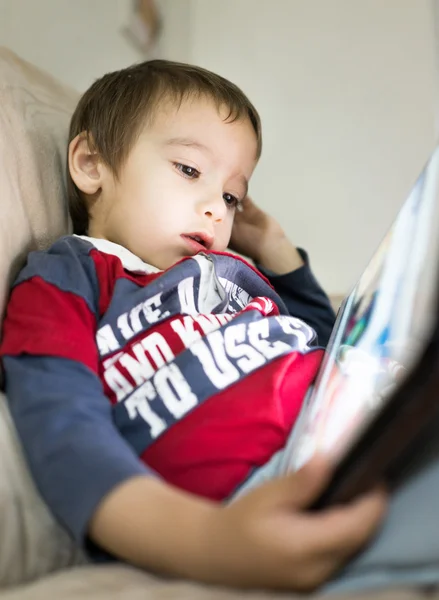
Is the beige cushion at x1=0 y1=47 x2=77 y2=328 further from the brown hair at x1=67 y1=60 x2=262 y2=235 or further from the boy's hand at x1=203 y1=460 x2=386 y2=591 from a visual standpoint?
the boy's hand at x1=203 y1=460 x2=386 y2=591

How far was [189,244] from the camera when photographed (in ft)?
2.64

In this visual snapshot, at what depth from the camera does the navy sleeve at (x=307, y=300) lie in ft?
3.31

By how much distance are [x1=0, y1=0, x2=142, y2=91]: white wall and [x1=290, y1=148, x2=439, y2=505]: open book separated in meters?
0.83

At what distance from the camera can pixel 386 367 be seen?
1.45 ft

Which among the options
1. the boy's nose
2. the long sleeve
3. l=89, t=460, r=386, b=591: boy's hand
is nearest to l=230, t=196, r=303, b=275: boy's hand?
the boy's nose

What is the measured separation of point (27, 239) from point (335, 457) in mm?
521

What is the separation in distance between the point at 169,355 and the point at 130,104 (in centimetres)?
44

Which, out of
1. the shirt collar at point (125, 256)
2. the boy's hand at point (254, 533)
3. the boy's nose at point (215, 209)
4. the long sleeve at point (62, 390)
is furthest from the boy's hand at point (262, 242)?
the boy's hand at point (254, 533)

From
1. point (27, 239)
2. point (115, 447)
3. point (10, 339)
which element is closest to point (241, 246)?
point (27, 239)

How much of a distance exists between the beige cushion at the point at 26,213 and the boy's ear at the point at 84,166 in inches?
0.9

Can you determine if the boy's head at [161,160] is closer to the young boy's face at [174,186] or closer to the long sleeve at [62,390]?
the young boy's face at [174,186]

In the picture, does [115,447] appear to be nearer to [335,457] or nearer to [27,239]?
[335,457]

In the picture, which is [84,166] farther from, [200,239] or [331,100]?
[331,100]

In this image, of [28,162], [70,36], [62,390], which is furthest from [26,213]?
[70,36]
